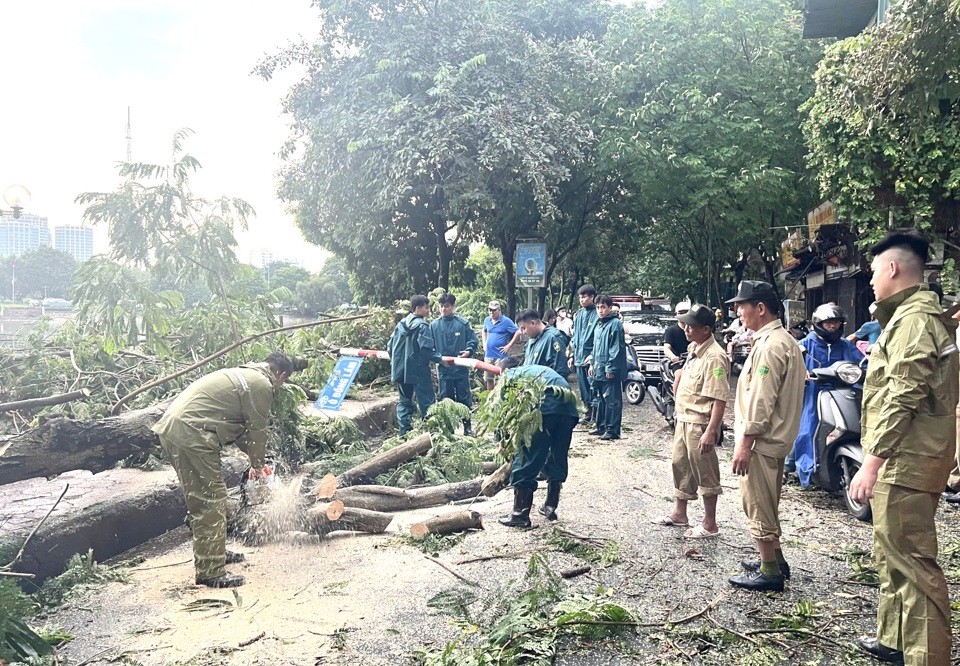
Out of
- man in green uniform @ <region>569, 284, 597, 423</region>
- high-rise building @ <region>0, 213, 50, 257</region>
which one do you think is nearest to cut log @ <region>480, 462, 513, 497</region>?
man in green uniform @ <region>569, 284, 597, 423</region>

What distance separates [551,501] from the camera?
19.2ft

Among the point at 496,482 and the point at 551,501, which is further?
the point at 496,482

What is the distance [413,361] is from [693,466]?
4.50m

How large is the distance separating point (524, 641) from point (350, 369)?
5.23 m

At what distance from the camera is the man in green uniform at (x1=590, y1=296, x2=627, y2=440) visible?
906 centimetres

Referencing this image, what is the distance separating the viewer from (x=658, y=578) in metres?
4.51

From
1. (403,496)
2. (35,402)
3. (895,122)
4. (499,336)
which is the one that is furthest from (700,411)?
(499,336)

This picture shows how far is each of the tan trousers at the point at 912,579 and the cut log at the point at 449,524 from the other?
2994 mm

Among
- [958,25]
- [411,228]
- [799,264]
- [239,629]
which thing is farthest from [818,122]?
[799,264]

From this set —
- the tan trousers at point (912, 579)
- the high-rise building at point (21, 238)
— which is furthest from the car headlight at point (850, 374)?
the high-rise building at point (21, 238)

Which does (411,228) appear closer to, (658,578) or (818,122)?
(818,122)

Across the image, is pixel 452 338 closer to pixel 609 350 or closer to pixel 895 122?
pixel 609 350

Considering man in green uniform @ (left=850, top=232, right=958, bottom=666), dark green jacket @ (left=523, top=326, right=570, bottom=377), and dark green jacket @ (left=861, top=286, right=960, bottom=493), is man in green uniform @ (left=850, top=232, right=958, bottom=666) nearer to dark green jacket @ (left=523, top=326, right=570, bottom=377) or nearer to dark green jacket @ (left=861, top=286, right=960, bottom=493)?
dark green jacket @ (left=861, top=286, right=960, bottom=493)

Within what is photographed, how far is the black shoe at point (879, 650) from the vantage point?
3336mm
